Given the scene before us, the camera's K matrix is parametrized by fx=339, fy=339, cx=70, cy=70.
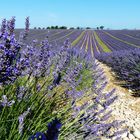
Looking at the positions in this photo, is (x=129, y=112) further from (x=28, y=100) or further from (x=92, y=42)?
(x=92, y=42)

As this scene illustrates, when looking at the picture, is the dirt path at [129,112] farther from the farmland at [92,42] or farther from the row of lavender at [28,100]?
the farmland at [92,42]

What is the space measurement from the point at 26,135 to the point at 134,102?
4061 mm

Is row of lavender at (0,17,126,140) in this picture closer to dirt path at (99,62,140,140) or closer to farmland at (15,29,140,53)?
dirt path at (99,62,140,140)

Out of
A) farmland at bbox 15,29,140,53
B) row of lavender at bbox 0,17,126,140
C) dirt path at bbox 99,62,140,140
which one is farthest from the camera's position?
farmland at bbox 15,29,140,53

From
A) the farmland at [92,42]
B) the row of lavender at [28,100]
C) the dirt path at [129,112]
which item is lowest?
the farmland at [92,42]

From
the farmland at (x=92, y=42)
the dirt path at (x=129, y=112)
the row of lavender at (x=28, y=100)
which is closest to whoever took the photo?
the row of lavender at (x=28, y=100)

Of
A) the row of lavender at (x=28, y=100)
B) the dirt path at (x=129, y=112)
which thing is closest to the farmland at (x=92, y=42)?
the dirt path at (x=129, y=112)

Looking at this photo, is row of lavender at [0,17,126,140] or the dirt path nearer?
row of lavender at [0,17,126,140]

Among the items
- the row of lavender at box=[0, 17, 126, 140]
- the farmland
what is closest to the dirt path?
the row of lavender at box=[0, 17, 126, 140]

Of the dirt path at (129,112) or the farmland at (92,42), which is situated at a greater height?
the dirt path at (129,112)

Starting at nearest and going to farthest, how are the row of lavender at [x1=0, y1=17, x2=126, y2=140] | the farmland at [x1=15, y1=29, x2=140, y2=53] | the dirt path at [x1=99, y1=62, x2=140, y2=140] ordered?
the row of lavender at [x1=0, y1=17, x2=126, y2=140]
the dirt path at [x1=99, y1=62, x2=140, y2=140]
the farmland at [x1=15, y1=29, x2=140, y2=53]

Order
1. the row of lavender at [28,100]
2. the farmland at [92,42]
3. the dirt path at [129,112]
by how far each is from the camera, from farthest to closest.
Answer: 1. the farmland at [92,42]
2. the dirt path at [129,112]
3. the row of lavender at [28,100]

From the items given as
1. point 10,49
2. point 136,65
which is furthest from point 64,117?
point 136,65

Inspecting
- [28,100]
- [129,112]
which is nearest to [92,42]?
A: [129,112]
